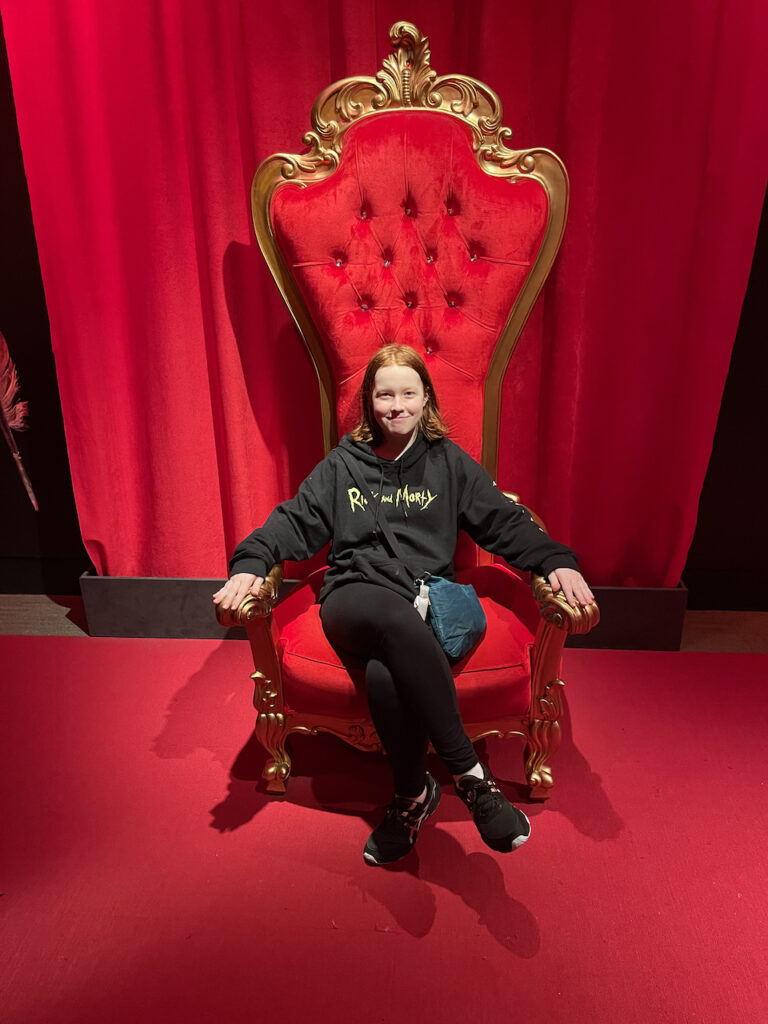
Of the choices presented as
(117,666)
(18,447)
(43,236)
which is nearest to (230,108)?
(43,236)

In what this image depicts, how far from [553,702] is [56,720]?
1.70 m

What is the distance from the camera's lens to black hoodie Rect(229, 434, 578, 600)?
1994 mm

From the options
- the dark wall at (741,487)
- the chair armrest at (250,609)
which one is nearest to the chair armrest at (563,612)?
the chair armrest at (250,609)

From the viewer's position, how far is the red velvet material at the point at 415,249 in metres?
2.09

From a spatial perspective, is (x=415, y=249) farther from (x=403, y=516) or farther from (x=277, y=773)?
(x=277, y=773)

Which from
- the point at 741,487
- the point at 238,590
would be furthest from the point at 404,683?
the point at 741,487

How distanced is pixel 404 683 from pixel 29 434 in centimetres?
231

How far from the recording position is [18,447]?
3186 mm

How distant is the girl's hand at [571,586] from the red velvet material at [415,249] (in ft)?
1.98

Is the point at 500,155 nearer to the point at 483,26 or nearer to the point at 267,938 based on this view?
the point at 483,26

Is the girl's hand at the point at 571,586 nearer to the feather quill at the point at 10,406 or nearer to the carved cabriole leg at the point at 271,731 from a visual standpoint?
the carved cabriole leg at the point at 271,731

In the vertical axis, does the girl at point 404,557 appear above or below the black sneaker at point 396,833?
above

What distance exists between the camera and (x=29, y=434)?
316 centimetres

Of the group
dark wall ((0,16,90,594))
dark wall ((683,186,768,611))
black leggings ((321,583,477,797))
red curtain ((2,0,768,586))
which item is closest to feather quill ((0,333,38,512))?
dark wall ((0,16,90,594))
